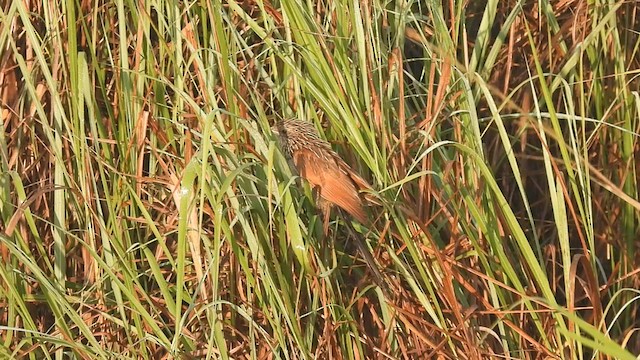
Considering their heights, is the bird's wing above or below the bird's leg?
above

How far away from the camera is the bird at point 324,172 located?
194 cm

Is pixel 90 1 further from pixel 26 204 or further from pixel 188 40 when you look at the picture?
pixel 26 204

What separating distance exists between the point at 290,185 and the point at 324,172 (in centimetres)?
7

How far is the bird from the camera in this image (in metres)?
1.94

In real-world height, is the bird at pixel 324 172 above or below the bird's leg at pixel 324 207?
above

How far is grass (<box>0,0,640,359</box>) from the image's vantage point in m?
1.96

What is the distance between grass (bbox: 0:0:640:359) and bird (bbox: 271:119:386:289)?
5 cm

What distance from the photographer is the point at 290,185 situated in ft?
6.42

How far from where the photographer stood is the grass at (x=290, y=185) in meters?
1.96

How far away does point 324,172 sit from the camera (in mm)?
1984

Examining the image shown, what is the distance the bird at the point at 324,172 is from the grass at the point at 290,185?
5 centimetres

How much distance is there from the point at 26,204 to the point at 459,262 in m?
0.85

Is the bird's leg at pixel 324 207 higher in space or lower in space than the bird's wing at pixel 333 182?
lower

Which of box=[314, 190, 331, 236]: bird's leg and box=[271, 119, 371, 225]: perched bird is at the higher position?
box=[271, 119, 371, 225]: perched bird
